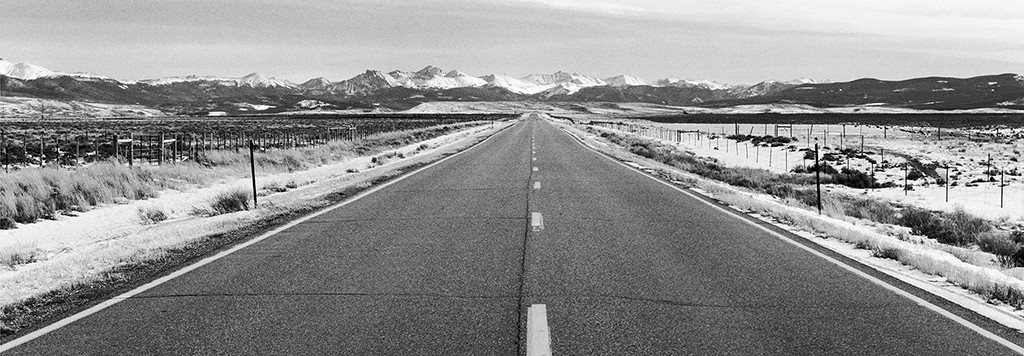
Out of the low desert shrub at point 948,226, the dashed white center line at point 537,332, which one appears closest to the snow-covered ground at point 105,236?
the dashed white center line at point 537,332

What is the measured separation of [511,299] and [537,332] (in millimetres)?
1099

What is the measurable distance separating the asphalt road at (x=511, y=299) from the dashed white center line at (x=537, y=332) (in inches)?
2.5

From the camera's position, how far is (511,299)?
6.90 metres

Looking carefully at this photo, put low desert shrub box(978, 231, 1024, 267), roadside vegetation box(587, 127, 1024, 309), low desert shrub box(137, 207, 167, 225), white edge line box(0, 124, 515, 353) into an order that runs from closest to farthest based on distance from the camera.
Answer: white edge line box(0, 124, 515, 353)
roadside vegetation box(587, 127, 1024, 309)
low desert shrub box(978, 231, 1024, 267)
low desert shrub box(137, 207, 167, 225)

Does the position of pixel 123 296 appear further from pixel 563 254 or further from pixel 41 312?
pixel 563 254

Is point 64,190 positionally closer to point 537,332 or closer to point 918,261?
point 537,332

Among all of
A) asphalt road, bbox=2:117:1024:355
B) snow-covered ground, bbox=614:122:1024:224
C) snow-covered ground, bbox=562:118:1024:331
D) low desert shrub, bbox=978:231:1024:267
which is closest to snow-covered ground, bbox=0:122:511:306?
asphalt road, bbox=2:117:1024:355

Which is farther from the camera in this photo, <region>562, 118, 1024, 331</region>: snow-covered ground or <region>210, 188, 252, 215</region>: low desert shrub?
<region>210, 188, 252, 215</region>: low desert shrub

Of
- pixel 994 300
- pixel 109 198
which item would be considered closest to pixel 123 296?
pixel 994 300

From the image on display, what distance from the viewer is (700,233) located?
11.1m

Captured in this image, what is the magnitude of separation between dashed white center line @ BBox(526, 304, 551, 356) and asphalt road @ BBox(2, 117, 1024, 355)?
64 mm

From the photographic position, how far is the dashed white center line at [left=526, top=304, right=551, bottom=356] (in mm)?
5375

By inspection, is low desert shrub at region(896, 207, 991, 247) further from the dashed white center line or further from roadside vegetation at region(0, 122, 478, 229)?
roadside vegetation at region(0, 122, 478, 229)

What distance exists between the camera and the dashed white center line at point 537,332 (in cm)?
538
